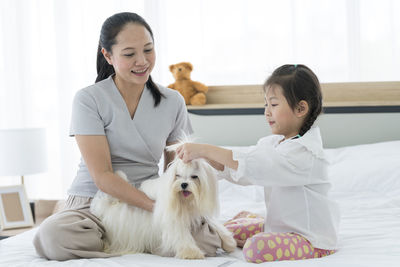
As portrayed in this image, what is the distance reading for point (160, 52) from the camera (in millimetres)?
3320

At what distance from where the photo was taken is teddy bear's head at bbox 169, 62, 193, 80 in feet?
10.0

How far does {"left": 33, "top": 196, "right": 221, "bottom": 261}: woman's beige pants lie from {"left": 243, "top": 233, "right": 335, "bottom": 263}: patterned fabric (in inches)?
5.8

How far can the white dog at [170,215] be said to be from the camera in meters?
1.47

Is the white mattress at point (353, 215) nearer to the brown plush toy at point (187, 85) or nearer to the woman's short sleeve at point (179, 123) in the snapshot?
the woman's short sleeve at point (179, 123)

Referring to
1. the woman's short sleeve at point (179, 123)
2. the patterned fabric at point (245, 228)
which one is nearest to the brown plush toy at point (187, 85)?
the woman's short sleeve at point (179, 123)

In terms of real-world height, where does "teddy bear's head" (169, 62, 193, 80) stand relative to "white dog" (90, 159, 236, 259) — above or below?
above

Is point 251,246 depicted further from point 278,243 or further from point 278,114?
point 278,114

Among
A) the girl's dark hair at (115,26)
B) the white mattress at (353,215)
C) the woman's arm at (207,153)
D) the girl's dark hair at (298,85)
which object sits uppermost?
the girl's dark hair at (115,26)

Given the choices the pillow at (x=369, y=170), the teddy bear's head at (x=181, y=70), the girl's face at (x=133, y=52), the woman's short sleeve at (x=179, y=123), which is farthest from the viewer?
the teddy bear's head at (x=181, y=70)

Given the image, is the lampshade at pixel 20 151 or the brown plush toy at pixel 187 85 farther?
the brown plush toy at pixel 187 85

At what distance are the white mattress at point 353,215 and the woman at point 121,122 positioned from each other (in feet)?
0.50

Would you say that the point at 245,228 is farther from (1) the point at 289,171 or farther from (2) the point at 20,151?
(2) the point at 20,151

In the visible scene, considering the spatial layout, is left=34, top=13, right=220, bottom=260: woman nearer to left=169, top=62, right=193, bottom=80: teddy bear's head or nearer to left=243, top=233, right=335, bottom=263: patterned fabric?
left=243, top=233, right=335, bottom=263: patterned fabric

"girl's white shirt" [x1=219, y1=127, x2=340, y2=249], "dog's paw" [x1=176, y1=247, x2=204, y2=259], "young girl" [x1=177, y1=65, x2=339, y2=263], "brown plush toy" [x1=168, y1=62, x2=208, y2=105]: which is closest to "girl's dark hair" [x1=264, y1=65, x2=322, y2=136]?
"young girl" [x1=177, y1=65, x2=339, y2=263]
